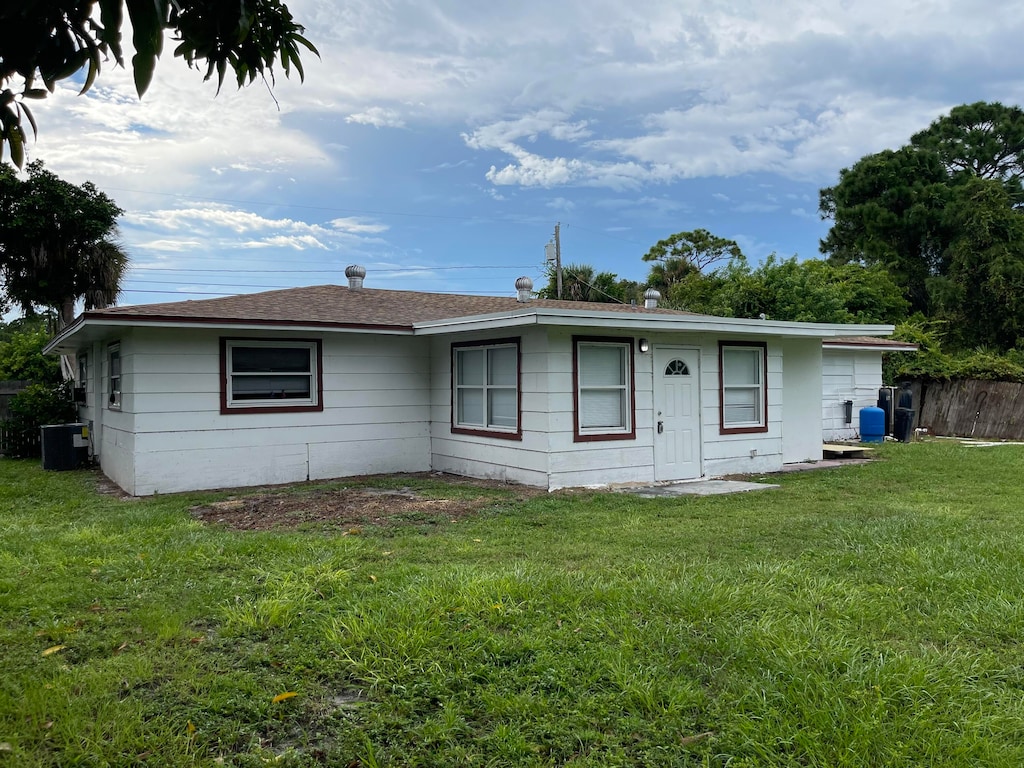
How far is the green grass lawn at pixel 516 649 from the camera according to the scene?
2746 mm

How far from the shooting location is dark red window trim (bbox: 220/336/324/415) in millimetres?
10016

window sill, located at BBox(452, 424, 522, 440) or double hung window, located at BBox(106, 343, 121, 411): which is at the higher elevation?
double hung window, located at BBox(106, 343, 121, 411)

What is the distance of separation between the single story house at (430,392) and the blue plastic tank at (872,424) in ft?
16.6

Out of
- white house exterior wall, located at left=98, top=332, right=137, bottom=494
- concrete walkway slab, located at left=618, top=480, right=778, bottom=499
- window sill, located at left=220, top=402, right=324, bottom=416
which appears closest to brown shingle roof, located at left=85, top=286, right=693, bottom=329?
white house exterior wall, located at left=98, top=332, right=137, bottom=494

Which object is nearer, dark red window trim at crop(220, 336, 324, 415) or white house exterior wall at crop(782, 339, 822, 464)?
dark red window trim at crop(220, 336, 324, 415)

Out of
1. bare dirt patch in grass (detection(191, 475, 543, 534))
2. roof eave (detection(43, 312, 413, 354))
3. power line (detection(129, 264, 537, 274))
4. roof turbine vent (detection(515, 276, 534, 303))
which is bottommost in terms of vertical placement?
bare dirt patch in grass (detection(191, 475, 543, 534))

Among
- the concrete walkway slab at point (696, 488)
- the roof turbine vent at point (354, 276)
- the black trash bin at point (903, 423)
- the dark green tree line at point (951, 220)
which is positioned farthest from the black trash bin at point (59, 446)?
the dark green tree line at point (951, 220)

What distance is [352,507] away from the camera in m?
8.16

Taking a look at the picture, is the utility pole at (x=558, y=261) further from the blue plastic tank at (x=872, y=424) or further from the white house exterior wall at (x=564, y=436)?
the white house exterior wall at (x=564, y=436)

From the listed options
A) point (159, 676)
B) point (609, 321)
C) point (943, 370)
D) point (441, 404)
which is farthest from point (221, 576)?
point (943, 370)

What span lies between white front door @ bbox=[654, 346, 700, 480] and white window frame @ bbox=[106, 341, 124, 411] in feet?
25.7

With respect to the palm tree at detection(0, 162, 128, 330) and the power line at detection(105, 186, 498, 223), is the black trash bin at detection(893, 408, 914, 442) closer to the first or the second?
the power line at detection(105, 186, 498, 223)

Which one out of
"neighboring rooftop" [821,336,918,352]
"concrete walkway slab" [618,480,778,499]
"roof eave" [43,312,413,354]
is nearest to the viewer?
"roof eave" [43,312,413,354]

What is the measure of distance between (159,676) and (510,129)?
2172cm
